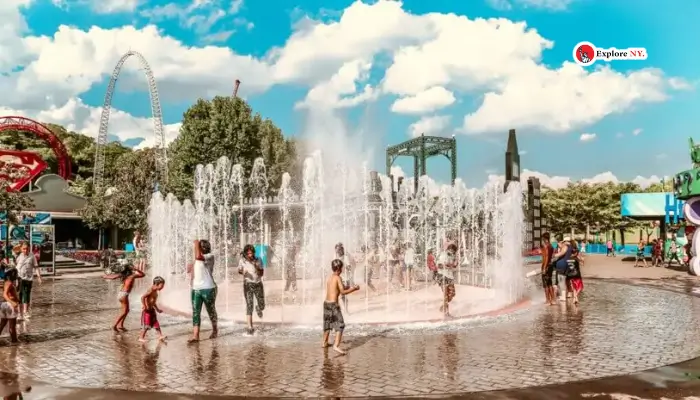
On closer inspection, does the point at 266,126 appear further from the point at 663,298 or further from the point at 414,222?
the point at 663,298

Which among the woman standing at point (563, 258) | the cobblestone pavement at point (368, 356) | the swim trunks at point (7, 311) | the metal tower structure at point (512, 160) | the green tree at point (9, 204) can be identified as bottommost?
the cobblestone pavement at point (368, 356)

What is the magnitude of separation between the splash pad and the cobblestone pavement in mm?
1883

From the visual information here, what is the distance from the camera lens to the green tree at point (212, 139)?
137 feet

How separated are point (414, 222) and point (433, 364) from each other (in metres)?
33.4

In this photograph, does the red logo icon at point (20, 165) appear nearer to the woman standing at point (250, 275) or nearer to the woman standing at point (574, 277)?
the woman standing at point (250, 275)

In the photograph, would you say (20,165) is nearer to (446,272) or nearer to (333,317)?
(446,272)

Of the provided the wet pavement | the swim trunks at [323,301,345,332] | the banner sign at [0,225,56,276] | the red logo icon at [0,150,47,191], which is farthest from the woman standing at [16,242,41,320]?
the red logo icon at [0,150,47,191]

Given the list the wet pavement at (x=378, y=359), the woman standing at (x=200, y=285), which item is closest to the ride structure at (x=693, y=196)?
the wet pavement at (x=378, y=359)

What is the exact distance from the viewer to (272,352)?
9195 mm

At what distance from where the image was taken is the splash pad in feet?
49.9

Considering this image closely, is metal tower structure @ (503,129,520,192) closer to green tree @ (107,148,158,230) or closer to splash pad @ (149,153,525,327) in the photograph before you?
splash pad @ (149,153,525,327)

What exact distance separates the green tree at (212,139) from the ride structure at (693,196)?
28.5 m

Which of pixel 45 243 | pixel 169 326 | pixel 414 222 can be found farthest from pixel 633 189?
pixel 169 326

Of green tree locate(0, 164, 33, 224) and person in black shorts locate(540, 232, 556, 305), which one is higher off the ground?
green tree locate(0, 164, 33, 224)
